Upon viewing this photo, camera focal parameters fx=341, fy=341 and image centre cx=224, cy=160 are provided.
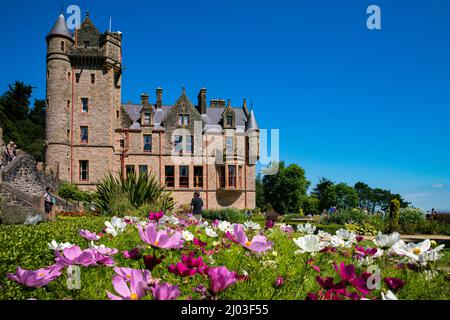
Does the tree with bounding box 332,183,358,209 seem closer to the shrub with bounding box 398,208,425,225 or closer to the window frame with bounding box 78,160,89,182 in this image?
the shrub with bounding box 398,208,425,225

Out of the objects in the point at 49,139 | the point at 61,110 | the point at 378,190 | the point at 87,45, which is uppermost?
the point at 87,45

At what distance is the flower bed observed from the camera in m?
1.51

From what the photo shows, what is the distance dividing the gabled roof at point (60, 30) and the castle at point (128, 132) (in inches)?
3.1

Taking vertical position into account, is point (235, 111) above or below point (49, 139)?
above

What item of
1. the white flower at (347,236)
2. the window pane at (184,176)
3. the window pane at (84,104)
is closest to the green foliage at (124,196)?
the white flower at (347,236)

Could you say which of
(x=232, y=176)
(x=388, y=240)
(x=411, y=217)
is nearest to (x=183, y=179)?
(x=232, y=176)

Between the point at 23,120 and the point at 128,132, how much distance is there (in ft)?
72.7

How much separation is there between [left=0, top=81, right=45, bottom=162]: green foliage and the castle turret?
14.0 m

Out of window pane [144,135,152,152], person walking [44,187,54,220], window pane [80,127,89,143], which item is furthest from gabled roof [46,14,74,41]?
person walking [44,187,54,220]

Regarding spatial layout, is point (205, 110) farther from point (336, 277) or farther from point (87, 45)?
point (336, 277)
